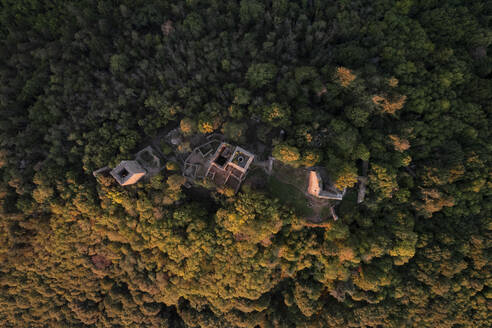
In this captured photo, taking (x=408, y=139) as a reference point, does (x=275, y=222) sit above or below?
below

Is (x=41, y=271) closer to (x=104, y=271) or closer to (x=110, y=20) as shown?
(x=104, y=271)

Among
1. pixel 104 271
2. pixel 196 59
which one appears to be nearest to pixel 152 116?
pixel 196 59

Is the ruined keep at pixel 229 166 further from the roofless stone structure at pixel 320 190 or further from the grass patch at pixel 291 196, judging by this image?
the roofless stone structure at pixel 320 190

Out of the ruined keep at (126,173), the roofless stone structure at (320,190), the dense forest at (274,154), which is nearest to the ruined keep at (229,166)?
the dense forest at (274,154)

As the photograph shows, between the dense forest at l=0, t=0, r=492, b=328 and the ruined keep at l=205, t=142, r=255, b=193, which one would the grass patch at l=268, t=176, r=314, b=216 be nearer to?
the dense forest at l=0, t=0, r=492, b=328

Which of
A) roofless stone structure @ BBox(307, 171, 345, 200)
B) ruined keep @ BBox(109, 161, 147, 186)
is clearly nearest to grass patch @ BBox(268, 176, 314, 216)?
roofless stone structure @ BBox(307, 171, 345, 200)

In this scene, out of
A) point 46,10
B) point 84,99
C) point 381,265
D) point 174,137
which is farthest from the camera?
point 46,10
